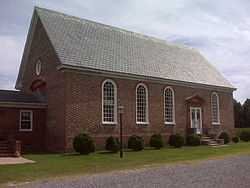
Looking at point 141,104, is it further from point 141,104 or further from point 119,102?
point 119,102

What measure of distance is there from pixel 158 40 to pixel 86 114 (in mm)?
14820

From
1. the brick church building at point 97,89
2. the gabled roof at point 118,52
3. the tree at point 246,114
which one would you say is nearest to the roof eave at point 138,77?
the brick church building at point 97,89

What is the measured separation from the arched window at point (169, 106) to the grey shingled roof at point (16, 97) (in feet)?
33.9

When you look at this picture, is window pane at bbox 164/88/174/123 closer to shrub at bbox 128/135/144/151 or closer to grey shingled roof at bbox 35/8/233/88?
grey shingled roof at bbox 35/8/233/88

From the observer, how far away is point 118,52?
2894cm

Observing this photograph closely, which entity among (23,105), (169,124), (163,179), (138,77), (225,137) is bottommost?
(163,179)

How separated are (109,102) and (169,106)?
6488mm

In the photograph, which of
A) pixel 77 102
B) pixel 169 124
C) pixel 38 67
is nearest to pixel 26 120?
pixel 77 102

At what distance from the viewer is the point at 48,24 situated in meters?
26.8

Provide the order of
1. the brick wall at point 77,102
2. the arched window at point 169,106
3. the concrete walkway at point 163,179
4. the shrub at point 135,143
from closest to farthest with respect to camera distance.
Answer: the concrete walkway at point 163,179 < the brick wall at point 77,102 < the shrub at point 135,143 < the arched window at point 169,106

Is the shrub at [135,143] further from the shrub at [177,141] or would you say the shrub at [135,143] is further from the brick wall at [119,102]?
the shrub at [177,141]

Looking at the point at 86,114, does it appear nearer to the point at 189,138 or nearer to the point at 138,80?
the point at 138,80

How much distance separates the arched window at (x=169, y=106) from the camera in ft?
97.8

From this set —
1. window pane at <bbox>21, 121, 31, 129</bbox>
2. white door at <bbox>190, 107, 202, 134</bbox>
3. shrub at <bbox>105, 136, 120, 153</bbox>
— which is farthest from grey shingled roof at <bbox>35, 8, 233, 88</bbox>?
window pane at <bbox>21, 121, 31, 129</bbox>
